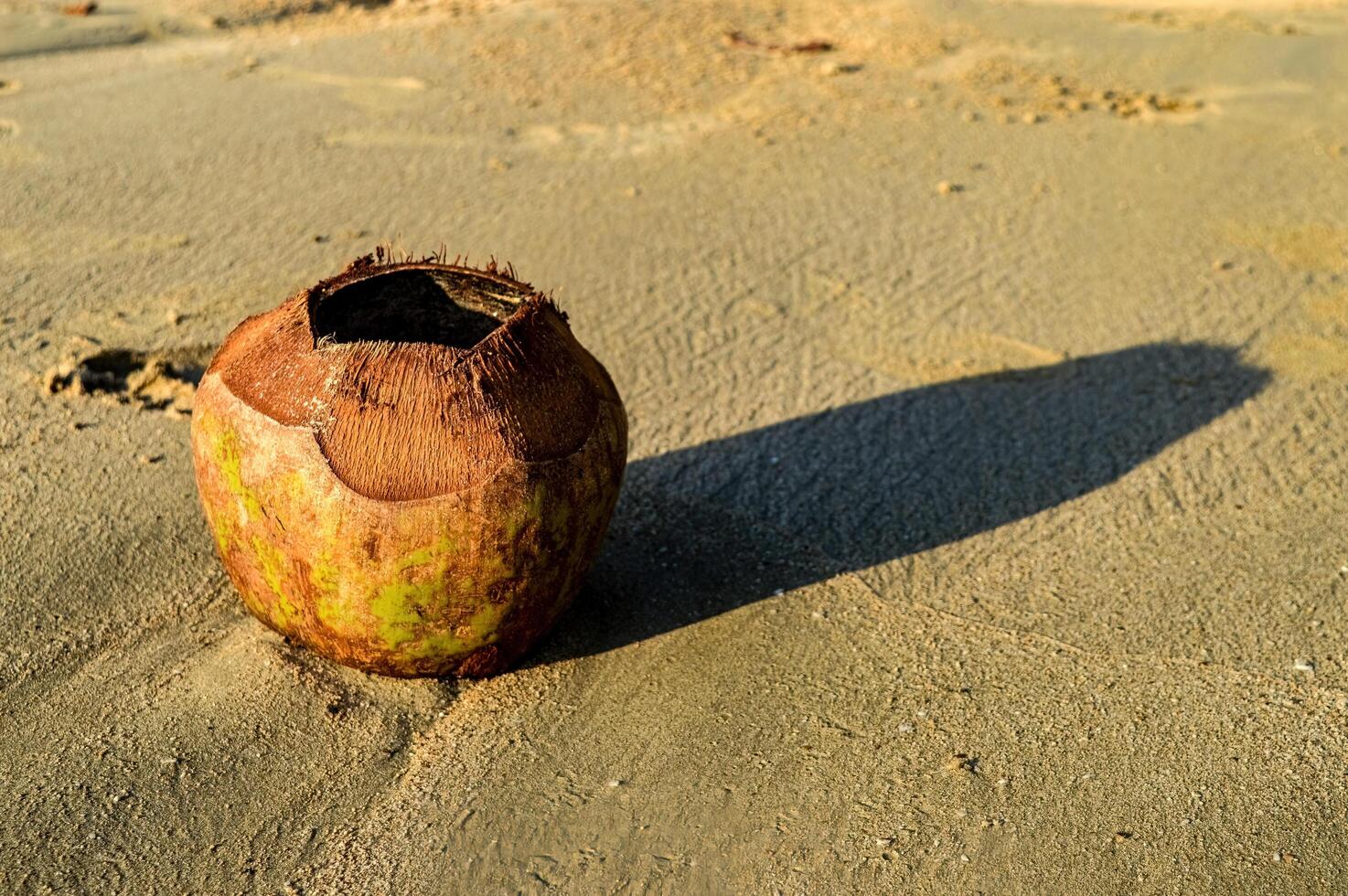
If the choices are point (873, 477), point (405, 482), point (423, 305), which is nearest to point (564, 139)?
point (873, 477)

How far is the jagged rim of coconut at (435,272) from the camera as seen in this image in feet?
9.41

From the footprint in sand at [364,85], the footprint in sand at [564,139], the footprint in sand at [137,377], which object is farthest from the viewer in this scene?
the footprint in sand at [364,85]

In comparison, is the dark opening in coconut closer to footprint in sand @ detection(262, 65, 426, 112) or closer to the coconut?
the coconut

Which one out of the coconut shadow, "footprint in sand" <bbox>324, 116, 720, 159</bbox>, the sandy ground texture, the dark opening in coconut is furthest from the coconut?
"footprint in sand" <bbox>324, 116, 720, 159</bbox>

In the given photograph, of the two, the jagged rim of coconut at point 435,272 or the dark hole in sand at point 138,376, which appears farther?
the dark hole in sand at point 138,376

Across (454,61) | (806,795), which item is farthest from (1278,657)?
(454,61)

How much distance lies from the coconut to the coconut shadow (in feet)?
1.51

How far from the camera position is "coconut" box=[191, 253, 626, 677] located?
2.76 m

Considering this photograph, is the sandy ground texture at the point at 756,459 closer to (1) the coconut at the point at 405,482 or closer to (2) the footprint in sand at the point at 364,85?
(2) the footprint in sand at the point at 364,85

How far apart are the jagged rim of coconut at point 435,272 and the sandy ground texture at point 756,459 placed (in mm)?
843

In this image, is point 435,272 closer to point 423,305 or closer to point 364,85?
point 423,305

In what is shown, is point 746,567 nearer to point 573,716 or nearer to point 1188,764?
point 573,716

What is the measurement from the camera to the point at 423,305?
337 cm

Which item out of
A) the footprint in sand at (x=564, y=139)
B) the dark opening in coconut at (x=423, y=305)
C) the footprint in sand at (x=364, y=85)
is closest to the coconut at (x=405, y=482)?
the dark opening in coconut at (x=423, y=305)
